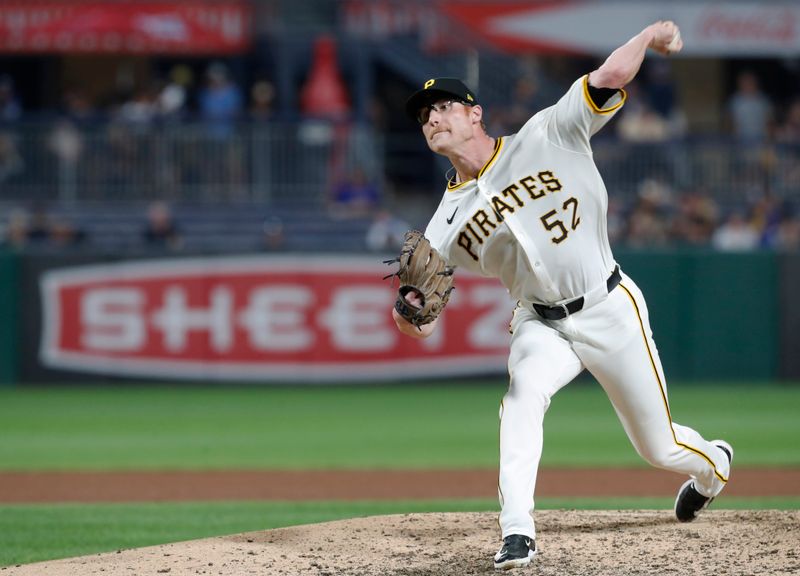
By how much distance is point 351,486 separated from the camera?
8.73m

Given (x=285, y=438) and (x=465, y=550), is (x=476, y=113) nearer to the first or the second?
(x=465, y=550)

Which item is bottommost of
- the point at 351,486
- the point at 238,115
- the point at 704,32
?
the point at 351,486

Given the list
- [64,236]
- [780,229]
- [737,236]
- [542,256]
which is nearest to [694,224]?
[737,236]

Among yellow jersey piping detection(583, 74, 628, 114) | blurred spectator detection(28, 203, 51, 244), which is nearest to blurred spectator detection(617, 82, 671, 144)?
blurred spectator detection(28, 203, 51, 244)

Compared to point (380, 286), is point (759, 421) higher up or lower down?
lower down

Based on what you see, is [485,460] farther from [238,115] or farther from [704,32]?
[704,32]

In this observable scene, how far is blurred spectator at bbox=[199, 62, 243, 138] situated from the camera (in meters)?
16.4

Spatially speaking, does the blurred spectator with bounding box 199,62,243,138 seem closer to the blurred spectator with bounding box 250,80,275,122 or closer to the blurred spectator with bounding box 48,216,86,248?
the blurred spectator with bounding box 250,80,275,122

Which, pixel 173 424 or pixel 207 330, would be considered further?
pixel 207 330

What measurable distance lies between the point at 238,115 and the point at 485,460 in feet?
26.3

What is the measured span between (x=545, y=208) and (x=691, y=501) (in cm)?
154

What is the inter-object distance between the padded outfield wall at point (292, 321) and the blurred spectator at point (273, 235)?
0.49ft

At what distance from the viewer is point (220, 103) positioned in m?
17.5

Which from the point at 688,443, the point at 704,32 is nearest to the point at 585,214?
the point at 688,443
